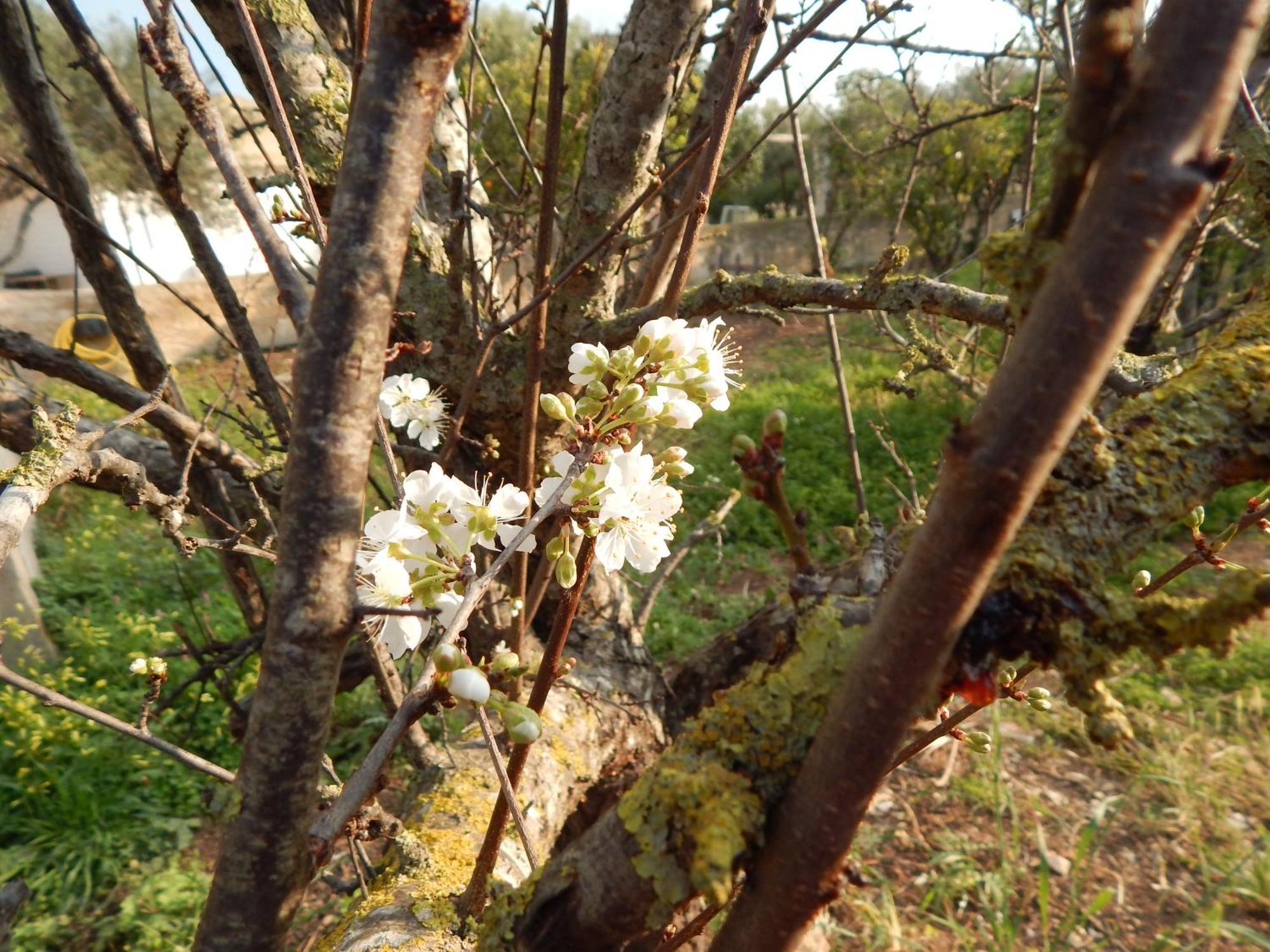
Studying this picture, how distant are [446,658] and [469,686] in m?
0.04

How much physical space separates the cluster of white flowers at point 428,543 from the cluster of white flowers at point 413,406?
0.91 metres

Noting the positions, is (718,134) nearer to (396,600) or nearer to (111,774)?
(396,600)

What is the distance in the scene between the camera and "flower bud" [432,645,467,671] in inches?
26.2

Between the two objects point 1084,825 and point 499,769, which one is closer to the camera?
point 499,769

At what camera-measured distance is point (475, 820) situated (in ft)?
5.26

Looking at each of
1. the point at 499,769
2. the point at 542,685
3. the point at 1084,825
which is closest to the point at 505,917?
the point at 499,769

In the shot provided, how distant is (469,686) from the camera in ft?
2.12

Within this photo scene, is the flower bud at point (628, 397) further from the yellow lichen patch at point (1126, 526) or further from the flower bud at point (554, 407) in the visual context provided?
the yellow lichen patch at point (1126, 526)

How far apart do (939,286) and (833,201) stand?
1537 centimetres

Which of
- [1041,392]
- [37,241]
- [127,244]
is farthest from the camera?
[37,241]

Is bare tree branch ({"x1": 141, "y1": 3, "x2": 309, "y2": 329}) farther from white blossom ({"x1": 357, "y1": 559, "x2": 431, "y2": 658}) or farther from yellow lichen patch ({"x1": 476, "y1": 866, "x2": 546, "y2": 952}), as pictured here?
yellow lichen patch ({"x1": 476, "y1": 866, "x2": 546, "y2": 952})

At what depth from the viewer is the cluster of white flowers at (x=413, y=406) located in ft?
5.99

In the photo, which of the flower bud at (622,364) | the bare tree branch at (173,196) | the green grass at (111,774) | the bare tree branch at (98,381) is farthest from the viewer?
the green grass at (111,774)

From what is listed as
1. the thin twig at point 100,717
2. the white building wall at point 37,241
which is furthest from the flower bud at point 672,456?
the white building wall at point 37,241
